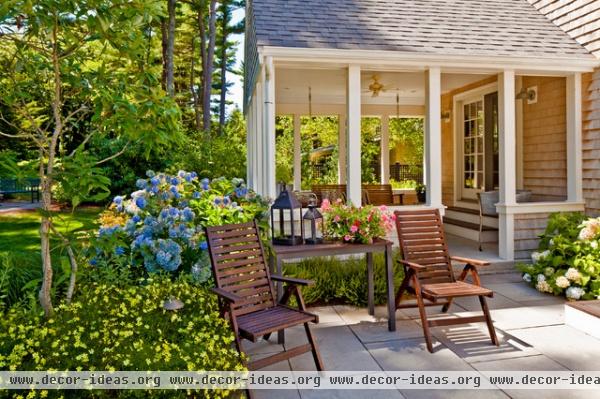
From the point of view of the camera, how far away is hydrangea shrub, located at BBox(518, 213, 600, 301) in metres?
5.06

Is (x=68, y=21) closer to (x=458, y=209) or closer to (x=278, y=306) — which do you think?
(x=278, y=306)

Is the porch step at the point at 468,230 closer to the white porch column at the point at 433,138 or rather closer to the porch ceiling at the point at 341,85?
the white porch column at the point at 433,138

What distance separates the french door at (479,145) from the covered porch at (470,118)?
18mm

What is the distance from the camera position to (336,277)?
17.1 ft

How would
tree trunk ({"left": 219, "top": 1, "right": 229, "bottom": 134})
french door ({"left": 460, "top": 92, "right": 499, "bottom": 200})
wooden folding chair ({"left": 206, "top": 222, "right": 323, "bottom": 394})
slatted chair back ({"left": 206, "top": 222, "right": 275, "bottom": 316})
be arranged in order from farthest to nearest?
tree trunk ({"left": 219, "top": 1, "right": 229, "bottom": 134}) < french door ({"left": 460, "top": 92, "right": 499, "bottom": 200}) < slatted chair back ({"left": 206, "top": 222, "right": 275, "bottom": 316}) < wooden folding chair ({"left": 206, "top": 222, "right": 323, "bottom": 394})

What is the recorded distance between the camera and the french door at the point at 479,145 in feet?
27.1

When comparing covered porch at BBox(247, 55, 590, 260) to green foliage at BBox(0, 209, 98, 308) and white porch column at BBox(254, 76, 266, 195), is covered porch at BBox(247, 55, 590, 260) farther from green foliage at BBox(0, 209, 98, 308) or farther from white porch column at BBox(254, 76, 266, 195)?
green foliage at BBox(0, 209, 98, 308)

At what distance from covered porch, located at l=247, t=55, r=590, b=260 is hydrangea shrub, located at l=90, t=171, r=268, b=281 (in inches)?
38.6

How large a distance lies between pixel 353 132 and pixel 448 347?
9.98ft

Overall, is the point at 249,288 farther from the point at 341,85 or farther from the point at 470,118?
the point at 470,118

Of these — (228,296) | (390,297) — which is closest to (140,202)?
(228,296)

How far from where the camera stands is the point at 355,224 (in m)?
4.37

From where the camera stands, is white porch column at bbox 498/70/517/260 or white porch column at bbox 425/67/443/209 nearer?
white porch column at bbox 425/67/443/209

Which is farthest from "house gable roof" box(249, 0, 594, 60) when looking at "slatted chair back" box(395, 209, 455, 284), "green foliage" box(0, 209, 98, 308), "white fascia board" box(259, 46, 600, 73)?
"green foliage" box(0, 209, 98, 308)
